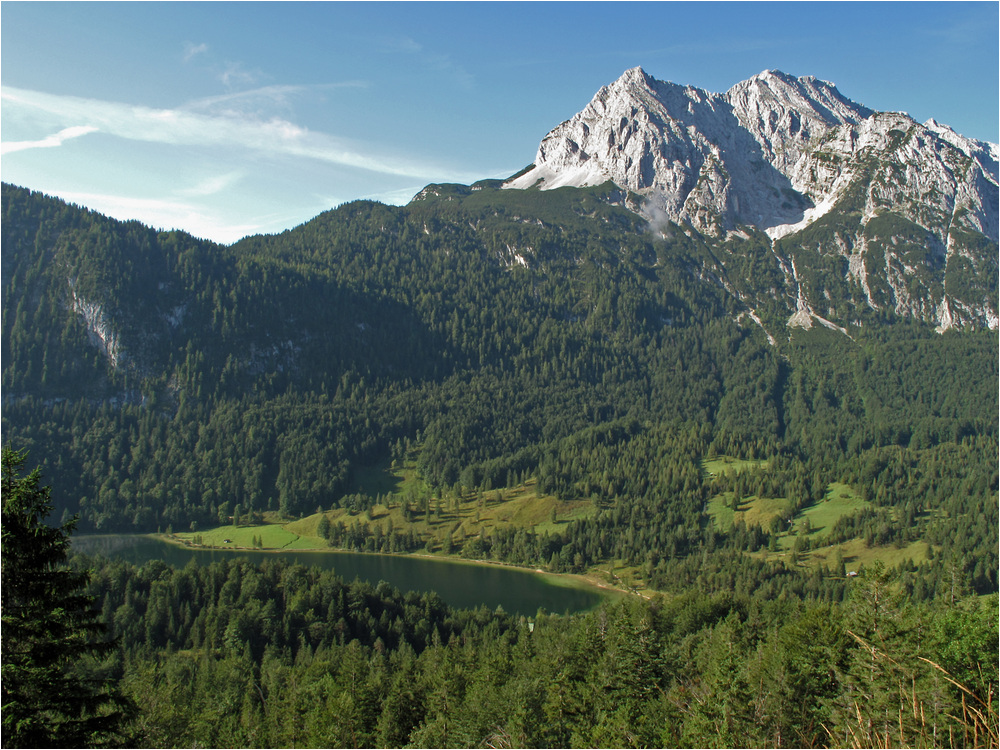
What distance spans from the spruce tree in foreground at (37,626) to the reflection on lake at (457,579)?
13211cm

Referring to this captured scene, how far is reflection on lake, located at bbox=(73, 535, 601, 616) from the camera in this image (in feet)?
516

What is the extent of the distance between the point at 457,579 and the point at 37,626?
164683mm

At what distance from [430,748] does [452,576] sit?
13526 cm

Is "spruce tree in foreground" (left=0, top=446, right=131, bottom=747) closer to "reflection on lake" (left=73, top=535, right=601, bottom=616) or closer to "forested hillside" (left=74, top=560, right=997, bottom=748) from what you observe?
"forested hillside" (left=74, top=560, right=997, bottom=748)

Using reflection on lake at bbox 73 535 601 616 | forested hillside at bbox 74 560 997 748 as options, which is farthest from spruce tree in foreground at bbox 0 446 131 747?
reflection on lake at bbox 73 535 601 616

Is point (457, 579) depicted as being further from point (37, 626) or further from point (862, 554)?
point (37, 626)

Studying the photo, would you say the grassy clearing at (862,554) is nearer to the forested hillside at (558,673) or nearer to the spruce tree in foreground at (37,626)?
the forested hillside at (558,673)

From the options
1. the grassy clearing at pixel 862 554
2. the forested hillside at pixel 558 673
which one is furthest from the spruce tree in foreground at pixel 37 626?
the grassy clearing at pixel 862 554

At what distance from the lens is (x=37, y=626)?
1931cm

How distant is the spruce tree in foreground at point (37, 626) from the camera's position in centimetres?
1906

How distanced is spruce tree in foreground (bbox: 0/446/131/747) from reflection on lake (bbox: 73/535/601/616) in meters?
132

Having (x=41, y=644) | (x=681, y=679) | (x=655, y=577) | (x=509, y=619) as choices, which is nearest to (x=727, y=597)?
(x=509, y=619)

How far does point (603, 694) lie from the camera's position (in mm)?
45469

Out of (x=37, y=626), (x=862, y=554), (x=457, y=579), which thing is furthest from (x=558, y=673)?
(x=862, y=554)
